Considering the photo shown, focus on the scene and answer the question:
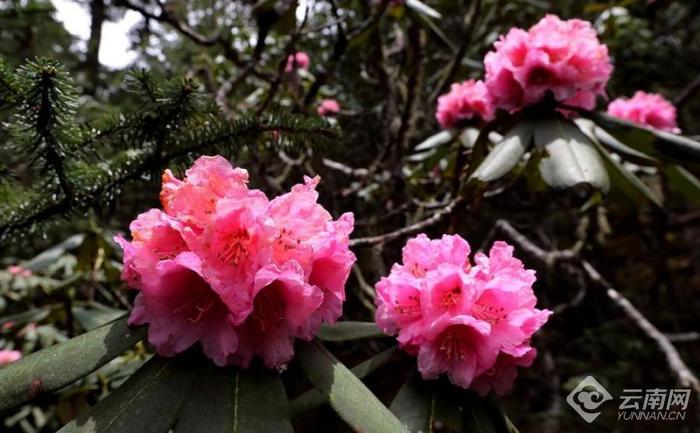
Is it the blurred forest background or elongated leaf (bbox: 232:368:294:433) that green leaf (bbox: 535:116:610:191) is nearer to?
the blurred forest background

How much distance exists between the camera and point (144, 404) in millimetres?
575

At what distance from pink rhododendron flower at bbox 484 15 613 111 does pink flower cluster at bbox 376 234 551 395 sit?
725 millimetres

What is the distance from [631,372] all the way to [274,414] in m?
3.35

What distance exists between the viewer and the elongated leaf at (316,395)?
Result: 0.74 m

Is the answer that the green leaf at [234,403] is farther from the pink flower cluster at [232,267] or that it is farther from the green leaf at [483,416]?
the green leaf at [483,416]

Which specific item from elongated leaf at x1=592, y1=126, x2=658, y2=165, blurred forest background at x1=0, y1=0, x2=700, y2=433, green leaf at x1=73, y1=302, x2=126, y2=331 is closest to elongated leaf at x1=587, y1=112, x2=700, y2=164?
elongated leaf at x1=592, y1=126, x2=658, y2=165

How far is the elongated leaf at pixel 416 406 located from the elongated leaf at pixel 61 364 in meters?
0.37

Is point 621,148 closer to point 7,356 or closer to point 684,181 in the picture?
point 684,181

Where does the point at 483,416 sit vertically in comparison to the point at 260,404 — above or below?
below

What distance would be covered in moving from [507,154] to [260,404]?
84cm

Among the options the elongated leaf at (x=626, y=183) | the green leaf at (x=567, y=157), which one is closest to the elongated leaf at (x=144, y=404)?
the green leaf at (x=567, y=157)

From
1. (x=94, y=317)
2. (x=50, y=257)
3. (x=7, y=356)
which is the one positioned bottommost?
(x=7, y=356)

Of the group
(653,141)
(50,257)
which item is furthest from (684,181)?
(50,257)

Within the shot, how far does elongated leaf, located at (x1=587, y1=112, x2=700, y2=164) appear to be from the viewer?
118 cm
